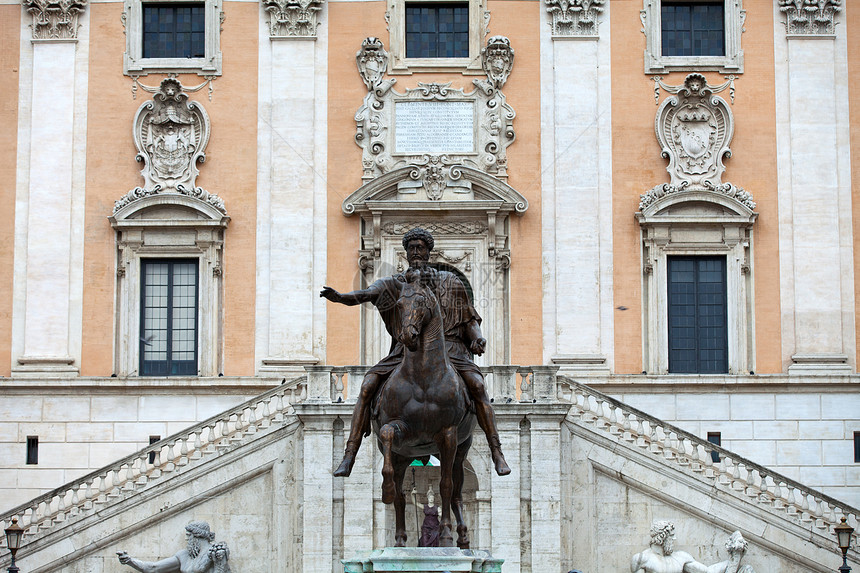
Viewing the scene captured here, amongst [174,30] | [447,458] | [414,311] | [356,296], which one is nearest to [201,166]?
[174,30]

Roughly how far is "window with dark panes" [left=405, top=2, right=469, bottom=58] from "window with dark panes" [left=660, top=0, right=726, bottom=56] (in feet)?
14.2

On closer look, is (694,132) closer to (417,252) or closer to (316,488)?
(316,488)

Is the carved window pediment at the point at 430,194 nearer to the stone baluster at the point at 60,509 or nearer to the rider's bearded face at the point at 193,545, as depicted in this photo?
the rider's bearded face at the point at 193,545

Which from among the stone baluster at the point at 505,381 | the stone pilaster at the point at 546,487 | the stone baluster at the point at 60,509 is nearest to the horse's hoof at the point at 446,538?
the stone pilaster at the point at 546,487

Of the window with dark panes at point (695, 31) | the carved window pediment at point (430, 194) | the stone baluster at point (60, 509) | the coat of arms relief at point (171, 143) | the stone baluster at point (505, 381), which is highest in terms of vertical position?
the window with dark panes at point (695, 31)

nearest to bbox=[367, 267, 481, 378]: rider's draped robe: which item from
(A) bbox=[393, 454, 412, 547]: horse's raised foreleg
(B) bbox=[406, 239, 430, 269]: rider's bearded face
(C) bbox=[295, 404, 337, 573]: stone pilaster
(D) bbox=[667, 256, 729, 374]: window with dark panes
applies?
(B) bbox=[406, 239, 430, 269]: rider's bearded face

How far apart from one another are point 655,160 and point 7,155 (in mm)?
13874

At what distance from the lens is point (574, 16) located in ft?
126

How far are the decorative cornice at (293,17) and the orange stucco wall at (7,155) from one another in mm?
5513

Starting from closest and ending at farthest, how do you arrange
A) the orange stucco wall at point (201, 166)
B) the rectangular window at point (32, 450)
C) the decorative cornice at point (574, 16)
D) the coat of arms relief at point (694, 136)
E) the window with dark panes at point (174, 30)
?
the rectangular window at point (32, 450), the orange stucco wall at point (201, 166), the coat of arms relief at point (694, 136), the decorative cornice at point (574, 16), the window with dark panes at point (174, 30)

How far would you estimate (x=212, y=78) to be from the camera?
125 feet

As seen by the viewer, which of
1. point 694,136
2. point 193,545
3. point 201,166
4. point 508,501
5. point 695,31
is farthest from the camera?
point 695,31

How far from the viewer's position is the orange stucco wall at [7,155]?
3738 cm

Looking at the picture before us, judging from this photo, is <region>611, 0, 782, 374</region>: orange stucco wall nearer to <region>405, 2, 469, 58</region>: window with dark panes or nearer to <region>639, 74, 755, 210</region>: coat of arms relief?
<region>639, 74, 755, 210</region>: coat of arms relief
